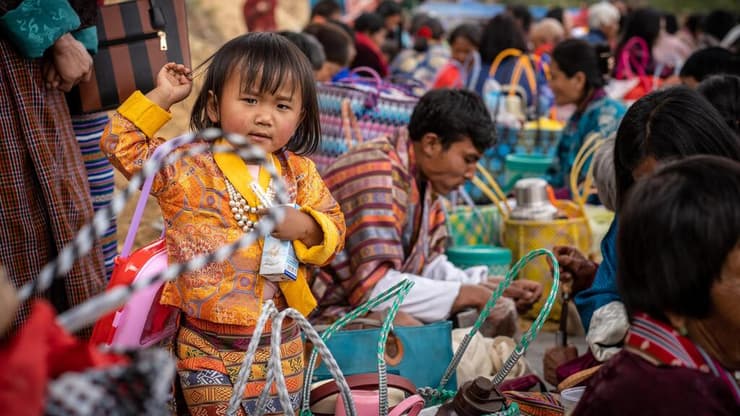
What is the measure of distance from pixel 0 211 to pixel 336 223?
107cm

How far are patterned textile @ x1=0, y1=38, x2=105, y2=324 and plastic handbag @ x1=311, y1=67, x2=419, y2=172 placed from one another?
6.67ft

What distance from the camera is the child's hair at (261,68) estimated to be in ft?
7.79

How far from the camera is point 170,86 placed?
243 centimetres

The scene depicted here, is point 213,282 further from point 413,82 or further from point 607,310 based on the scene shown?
point 413,82

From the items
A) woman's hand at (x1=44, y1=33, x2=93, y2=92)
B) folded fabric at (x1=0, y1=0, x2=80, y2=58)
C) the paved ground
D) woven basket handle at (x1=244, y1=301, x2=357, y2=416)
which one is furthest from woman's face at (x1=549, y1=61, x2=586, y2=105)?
woven basket handle at (x1=244, y1=301, x2=357, y2=416)

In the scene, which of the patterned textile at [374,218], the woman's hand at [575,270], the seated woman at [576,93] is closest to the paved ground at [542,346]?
the woman's hand at [575,270]

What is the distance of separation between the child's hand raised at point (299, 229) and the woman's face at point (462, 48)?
706cm

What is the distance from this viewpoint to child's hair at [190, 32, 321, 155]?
2375 millimetres

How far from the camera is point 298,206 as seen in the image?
2.43 metres

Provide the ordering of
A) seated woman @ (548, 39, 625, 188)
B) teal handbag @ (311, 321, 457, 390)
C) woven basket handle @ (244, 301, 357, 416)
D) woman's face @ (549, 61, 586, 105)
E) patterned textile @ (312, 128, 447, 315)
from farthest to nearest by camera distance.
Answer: woman's face @ (549, 61, 586, 105), seated woman @ (548, 39, 625, 188), patterned textile @ (312, 128, 447, 315), teal handbag @ (311, 321, 457, 390), woven basket handle @ (244, 301, 357, 416)

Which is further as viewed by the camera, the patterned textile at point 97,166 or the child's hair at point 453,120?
the child's hair at point 453,120

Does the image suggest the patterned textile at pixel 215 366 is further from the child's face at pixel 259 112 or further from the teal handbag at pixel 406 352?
the teal handbag at pixel 406 352

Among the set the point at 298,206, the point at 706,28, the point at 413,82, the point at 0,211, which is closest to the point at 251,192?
the point at 298,206

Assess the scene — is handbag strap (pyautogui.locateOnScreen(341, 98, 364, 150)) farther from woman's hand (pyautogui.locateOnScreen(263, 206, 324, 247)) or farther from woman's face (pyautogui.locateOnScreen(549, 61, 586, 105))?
woman's hand (pyautogui.locateOnScreen(263, 206, 324, 247))
